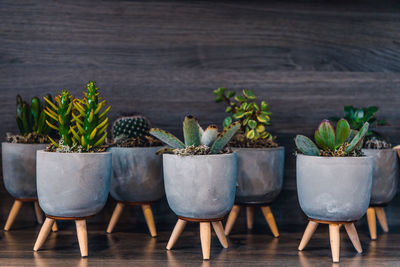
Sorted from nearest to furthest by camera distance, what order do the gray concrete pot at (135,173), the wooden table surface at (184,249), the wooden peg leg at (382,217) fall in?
the wooden table surface at (184,249) → the gray concrete pot at (135,173) → the wooden peg leg at (382,217)

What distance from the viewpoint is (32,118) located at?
1.18 m

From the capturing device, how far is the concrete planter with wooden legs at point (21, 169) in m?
1.13

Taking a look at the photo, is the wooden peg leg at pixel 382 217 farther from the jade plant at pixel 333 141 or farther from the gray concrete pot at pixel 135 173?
the gray concrete pot at pixel 135 173

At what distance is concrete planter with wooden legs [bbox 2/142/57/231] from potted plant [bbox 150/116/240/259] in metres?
0.37

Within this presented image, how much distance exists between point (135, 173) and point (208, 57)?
0.45 m

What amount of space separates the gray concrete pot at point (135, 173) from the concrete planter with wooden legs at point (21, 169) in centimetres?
21

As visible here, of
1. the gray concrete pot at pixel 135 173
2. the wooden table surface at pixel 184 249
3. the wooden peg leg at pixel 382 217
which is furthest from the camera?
the wooden peg leg at pixel 382 217

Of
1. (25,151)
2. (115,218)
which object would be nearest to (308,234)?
(115,218)

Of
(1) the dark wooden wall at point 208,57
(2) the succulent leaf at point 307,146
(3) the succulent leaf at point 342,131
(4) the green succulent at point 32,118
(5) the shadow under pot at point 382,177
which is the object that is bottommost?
(5) the shadow under pot at point 382,177

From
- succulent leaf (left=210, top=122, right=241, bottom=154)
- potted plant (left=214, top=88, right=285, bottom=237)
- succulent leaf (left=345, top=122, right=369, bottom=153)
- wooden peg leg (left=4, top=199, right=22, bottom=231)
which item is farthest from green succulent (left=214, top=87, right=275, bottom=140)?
wooden peg leg (left=4, top=199, right=22, bottom=231)

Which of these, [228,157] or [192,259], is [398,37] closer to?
[228,157]

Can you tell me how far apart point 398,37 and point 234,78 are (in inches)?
21.1

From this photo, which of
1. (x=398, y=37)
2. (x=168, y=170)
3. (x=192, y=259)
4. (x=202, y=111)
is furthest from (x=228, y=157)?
(x=398, y=37)

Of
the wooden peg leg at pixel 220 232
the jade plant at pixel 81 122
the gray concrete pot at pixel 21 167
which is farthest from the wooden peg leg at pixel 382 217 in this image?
the gray concrete pot at pixel 21 167
